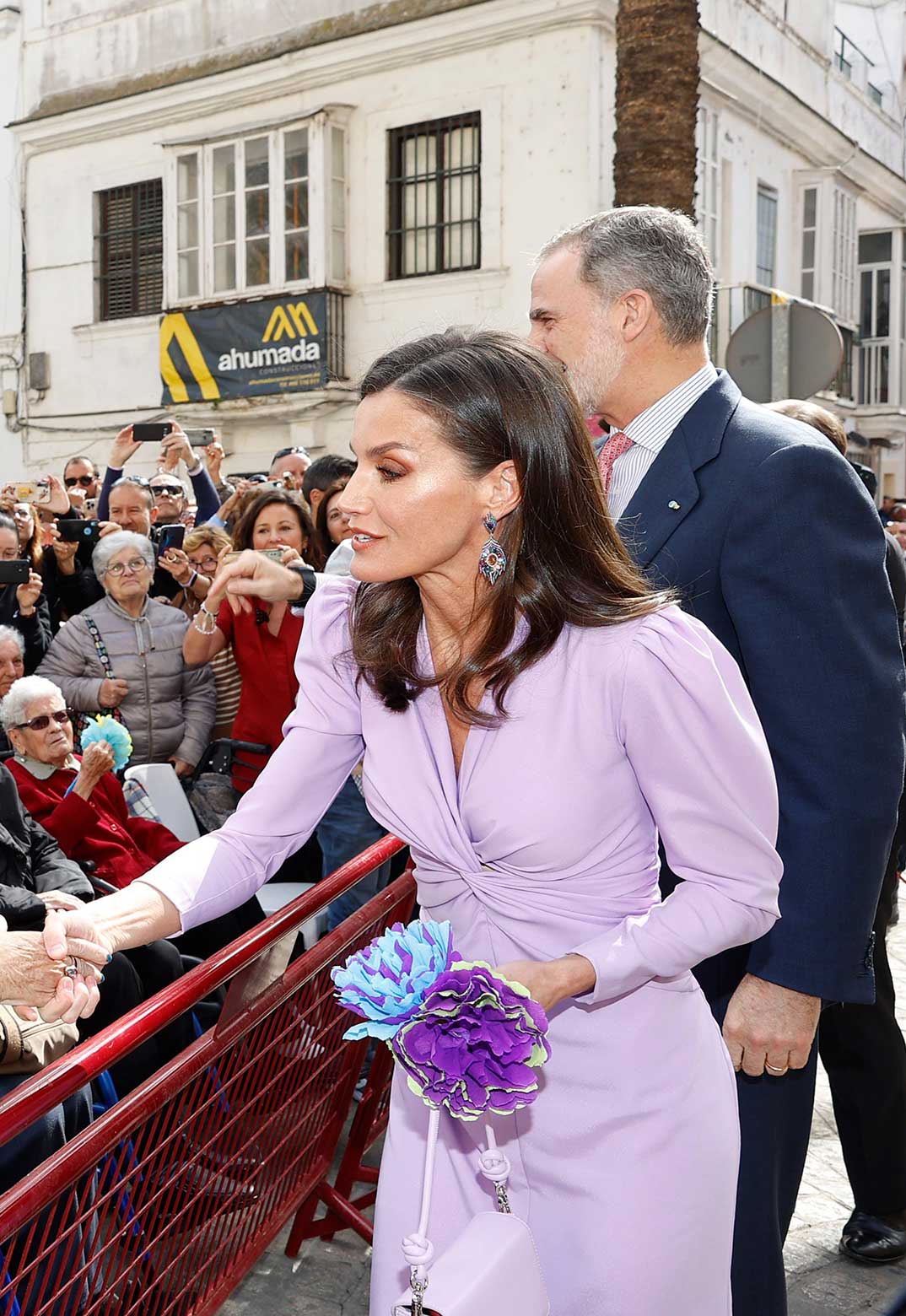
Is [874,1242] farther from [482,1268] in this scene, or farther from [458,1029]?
[458,1029]

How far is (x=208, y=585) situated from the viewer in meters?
6.68

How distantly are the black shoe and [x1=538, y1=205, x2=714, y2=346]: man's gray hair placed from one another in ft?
7.95

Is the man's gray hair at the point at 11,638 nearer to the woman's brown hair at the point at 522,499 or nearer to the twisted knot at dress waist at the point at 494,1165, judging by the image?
the woman's brown hair at the point at 522,499

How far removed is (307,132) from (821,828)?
15.8 metres

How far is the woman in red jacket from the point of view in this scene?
4742mm

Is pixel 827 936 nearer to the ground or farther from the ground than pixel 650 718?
nearer to the ground

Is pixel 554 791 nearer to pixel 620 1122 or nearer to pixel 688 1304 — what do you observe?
pixel 620 1122

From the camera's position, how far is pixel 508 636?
6.54ft

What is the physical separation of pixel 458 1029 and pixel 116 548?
16.3ft

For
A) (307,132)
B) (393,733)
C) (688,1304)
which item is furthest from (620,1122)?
(307,132)

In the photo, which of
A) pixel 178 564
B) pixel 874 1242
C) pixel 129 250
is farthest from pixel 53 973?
pixel 129 250

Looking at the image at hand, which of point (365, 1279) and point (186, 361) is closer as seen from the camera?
point (365, 1279)

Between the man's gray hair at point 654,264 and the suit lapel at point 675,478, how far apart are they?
0.17 metres

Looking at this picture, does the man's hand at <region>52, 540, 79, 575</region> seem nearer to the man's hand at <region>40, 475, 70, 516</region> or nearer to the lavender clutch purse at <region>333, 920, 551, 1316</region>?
the man's hand at <region>40, 475, 70, 516</region>
